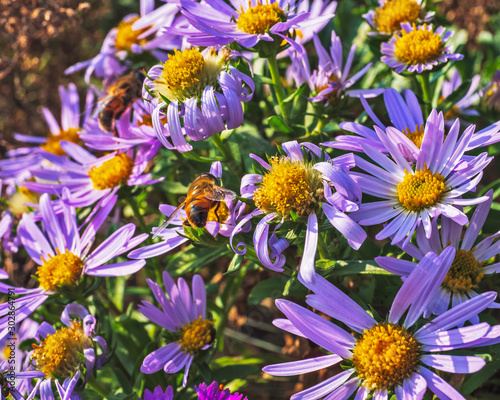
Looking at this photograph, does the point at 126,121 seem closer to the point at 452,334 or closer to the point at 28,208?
the point at 28,208

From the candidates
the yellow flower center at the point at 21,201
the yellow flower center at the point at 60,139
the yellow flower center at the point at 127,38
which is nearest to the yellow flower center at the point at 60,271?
the yellow flower center at the point at 21,201

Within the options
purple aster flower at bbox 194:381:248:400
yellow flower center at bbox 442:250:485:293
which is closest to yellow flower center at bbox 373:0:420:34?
yellow flower center at bbox 442:250:485:293

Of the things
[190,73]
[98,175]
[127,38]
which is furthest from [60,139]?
[190,73]

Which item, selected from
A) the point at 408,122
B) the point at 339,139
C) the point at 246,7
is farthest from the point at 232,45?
the point at 408,122

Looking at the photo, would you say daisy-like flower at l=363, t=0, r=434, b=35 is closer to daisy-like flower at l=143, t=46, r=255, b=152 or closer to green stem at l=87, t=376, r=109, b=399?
daisy-like flower at l=143, t=46, r=255, b=152

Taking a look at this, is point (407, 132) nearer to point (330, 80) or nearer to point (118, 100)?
point (330, 80)

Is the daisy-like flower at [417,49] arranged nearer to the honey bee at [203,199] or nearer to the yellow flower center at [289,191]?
the yellow flower center at [289,191]
